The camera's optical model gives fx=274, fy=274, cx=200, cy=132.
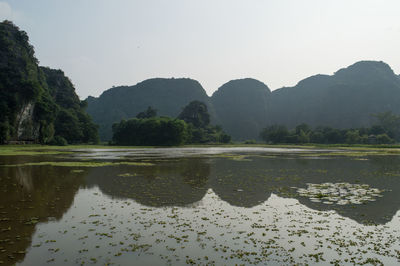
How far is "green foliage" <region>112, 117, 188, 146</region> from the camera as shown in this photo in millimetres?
122000

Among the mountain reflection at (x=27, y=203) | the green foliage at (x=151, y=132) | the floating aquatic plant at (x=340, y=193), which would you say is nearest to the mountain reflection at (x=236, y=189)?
the floating aquatic plant at (x=340, y=193)

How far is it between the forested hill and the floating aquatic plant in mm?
94855

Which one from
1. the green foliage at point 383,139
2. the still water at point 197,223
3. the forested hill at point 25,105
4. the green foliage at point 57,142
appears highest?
the forested hill at point 25,105

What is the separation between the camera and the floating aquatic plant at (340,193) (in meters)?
15.2

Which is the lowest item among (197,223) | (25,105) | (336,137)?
(197,223)

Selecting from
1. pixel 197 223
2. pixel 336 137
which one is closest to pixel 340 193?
pixel 197 223

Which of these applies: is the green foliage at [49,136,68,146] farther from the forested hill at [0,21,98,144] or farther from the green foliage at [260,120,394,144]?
the green foliage at [260,120,394,144]

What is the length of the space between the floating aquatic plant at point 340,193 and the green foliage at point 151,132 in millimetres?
103382

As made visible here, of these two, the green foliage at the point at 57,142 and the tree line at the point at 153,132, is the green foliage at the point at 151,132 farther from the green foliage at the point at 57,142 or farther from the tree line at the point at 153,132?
the green foliage at the point at 57,142

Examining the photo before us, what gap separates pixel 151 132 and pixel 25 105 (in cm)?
4982

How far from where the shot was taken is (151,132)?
126 m

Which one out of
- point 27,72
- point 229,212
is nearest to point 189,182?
point 229,212

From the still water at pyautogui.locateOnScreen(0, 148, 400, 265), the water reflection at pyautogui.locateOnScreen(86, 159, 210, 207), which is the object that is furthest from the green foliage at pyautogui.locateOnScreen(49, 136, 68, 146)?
the still water at pyautogui.locateOnScreen(0, 148, 400, 265)

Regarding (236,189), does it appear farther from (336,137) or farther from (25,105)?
(336,137)
